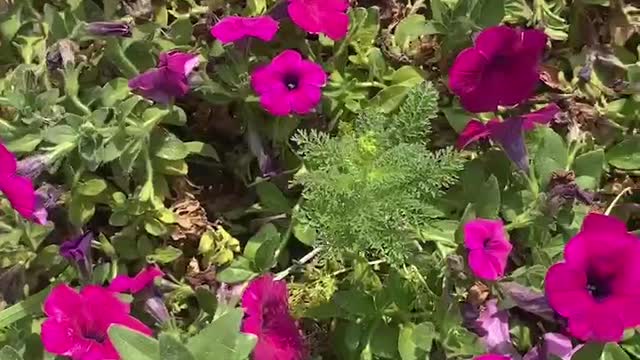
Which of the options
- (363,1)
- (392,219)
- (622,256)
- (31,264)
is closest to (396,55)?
(363,1)

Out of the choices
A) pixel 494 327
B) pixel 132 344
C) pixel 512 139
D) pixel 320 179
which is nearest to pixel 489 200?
pixel 512 139

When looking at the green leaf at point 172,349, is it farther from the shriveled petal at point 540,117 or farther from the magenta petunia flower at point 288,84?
the shriveled petal at point 540,117

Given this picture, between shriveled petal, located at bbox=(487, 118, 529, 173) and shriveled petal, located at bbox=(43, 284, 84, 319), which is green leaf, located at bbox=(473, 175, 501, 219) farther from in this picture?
shriveled petal, located at bbox=(43, 284, 84, 319)

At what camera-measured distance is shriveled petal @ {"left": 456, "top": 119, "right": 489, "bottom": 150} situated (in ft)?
5.50

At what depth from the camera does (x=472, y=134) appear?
5.55ft

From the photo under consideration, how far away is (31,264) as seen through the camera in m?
1.80

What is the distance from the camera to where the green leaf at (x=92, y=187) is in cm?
176

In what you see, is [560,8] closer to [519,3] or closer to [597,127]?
[519,3]

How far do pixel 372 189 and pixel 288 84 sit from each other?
1.00ft

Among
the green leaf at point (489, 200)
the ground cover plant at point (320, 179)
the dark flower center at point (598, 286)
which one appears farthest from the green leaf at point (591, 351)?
the green leaf at point (489, 200)

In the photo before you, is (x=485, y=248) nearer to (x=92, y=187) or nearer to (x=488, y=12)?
(x=488, y=12)

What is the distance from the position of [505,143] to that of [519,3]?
0.41 metres

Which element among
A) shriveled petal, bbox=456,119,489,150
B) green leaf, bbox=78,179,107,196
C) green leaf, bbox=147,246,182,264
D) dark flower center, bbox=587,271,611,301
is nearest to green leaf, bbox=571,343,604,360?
dark flower center, bbox=587,271,611,301

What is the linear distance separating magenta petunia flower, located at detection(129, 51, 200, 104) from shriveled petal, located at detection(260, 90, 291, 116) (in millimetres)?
A: 148
